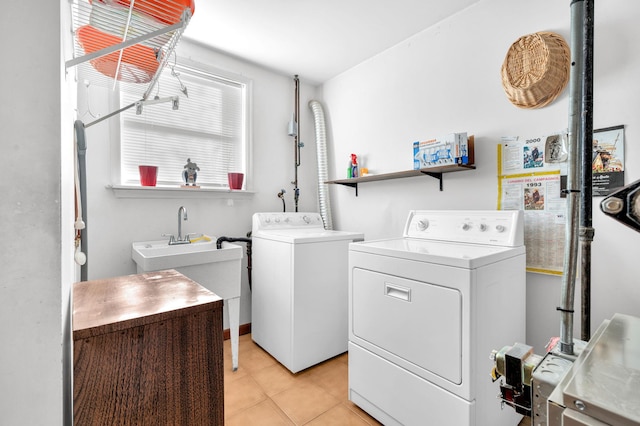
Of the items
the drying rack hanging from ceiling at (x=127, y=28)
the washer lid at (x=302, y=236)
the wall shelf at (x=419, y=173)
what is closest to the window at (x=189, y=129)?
the washer lid at (x=302, y=236)

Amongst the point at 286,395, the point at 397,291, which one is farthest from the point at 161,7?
the point at 286,395

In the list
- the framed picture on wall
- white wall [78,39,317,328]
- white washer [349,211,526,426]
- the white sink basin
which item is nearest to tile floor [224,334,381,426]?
white washer [349,211,526,426]

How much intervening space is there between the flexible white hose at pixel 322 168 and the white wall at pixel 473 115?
11cm

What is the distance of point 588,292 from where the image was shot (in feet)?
2.83

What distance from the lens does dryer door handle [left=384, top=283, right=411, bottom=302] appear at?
1.48 metres

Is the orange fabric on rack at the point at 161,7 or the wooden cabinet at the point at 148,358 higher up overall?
the orange fabric on rack at the point at 161,7

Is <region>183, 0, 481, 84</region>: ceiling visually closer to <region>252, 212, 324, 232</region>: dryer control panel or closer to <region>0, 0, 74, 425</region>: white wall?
<region>252, 212, 324, 232</region>: dryer control panel

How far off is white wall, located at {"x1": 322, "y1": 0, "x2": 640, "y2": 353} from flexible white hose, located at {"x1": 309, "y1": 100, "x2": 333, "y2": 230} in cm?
11

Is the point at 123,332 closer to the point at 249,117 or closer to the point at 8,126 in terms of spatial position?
the point at 8,126

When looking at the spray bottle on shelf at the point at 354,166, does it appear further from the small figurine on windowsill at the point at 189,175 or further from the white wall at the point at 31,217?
the white wall at the point at 31,217

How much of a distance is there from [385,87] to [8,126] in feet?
8.37

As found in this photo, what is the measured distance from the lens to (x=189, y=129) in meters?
2.54

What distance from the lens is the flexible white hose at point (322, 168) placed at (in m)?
3.03

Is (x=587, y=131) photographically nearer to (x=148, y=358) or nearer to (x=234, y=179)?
(x=148, y=358)
